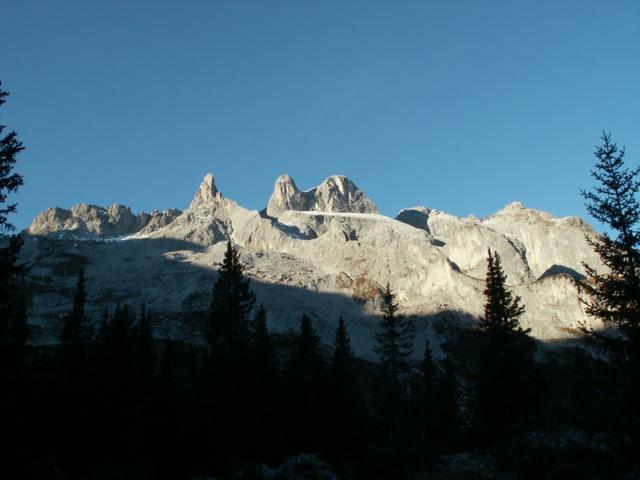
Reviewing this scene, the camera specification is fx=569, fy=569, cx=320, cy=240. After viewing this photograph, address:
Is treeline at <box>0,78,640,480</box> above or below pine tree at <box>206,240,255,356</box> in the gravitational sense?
below

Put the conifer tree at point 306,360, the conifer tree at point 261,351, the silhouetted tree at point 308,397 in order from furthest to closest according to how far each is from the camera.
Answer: the conifer tree at point 306,360, the conifer tree at point 261,351, the silhouetted tree at point 308,397

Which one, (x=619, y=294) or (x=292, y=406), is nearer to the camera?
(x=619, y=294)

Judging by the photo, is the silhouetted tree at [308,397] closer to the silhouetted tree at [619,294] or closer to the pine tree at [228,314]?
the pine tree at [228,314]

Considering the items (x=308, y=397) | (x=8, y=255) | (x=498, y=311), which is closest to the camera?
(x=8, y=255)

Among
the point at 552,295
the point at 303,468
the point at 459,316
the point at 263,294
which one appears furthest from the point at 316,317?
the point at 303,468

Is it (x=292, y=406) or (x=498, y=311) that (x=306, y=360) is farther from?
(x=498, y=311)

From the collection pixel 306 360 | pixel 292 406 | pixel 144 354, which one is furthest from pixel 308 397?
pixel 144 354

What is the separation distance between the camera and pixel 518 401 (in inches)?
1578

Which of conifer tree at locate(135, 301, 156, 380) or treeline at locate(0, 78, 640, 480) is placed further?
conifer tree at locate(135, 301, 156, 380)

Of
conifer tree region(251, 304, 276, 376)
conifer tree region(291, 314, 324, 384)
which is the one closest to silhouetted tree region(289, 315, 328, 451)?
conifer tree region(291, 314, 324, 384)

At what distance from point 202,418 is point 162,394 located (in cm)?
415

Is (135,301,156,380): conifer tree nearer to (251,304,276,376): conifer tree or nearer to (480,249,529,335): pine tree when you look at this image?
(251,304,276,376): conifer tree

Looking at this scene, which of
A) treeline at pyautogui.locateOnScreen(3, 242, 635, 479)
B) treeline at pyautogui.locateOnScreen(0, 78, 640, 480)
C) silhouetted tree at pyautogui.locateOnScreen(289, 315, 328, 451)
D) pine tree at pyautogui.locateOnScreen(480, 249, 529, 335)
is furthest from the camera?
pine tree at pyautogui.locateOnScreen(480, 249, 529, 335)

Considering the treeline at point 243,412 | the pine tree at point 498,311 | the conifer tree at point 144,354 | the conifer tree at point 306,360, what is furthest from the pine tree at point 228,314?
the pine tree at point 498,311
